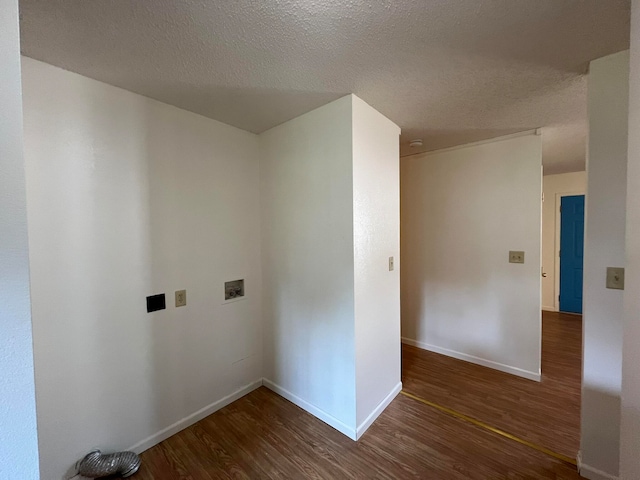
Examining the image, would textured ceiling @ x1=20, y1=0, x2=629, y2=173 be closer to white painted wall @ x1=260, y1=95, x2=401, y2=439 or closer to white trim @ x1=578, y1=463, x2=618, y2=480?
white painted wall @ x1=260, y1=95, x2=401, y2=439

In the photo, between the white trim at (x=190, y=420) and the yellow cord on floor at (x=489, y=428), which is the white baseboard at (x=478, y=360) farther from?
the white trim at (x=190, y=420)

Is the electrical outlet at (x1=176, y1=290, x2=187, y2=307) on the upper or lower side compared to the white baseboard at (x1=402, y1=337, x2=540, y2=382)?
upper

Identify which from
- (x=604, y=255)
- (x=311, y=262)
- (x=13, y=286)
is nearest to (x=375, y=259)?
(x=311, y=262)

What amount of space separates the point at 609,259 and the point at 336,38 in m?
1.79

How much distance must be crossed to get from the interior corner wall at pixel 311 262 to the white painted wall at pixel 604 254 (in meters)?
1.31

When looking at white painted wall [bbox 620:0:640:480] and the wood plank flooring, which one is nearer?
white painted wall [bbox 620:0:640:480]

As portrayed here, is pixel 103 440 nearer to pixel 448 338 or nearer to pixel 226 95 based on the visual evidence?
pixel 226 95

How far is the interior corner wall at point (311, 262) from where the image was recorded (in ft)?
5.90

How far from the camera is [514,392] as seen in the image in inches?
89.4

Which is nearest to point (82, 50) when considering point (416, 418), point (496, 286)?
point (416, 418)

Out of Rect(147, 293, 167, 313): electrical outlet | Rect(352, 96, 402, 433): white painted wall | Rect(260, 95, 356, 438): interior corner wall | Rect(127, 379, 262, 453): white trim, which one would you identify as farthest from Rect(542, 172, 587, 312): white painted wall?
Rect(147, 293, 167, 313): electrical outlet

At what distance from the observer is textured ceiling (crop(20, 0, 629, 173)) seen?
1.07 m

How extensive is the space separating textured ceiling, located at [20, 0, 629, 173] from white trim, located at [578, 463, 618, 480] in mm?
2217

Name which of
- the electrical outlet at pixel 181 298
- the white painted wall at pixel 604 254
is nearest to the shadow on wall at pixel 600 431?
the white painted wall at pixel 604 254
